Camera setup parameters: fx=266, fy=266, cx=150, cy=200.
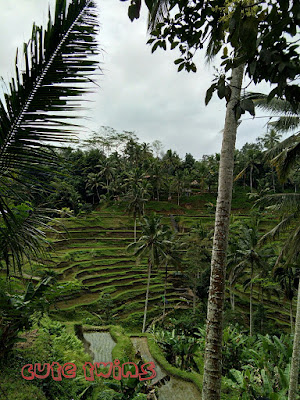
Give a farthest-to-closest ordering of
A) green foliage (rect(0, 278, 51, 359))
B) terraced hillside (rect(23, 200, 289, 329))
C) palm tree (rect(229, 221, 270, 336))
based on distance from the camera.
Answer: terraced hillside (rect(23, 200, 289, 329)), palm tree (rect(229, 221, 270, 336)), green foliage (rect(0, 278, 51, 359))

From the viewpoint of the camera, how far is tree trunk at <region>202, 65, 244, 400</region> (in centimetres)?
275

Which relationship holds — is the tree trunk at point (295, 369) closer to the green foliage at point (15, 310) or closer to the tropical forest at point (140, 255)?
the tropical forest at point (140, 255)

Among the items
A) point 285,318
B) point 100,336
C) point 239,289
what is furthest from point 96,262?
point 285,318

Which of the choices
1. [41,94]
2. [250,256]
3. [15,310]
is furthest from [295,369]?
[250,256]

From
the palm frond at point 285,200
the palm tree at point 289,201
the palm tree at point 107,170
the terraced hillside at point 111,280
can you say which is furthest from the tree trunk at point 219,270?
the palm tree at point 107,170

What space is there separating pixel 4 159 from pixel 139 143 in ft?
160

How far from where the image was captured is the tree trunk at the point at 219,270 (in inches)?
108

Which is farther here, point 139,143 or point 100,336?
point 139,143

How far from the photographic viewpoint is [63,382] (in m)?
4.83

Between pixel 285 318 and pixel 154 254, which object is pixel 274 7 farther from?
pixel 285 318

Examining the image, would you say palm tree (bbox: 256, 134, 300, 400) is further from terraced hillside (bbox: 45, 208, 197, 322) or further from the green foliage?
terraced hillside (bbox: 45, 208, 197, 322)

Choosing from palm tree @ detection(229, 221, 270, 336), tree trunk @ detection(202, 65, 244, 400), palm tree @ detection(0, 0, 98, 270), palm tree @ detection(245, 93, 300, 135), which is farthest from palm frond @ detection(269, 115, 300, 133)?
palm tree @ detection(229, 221, 270, 336)

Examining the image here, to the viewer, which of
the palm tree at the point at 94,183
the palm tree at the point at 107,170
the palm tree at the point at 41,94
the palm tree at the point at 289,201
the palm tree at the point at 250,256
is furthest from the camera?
the palm tree at the point at 107,170

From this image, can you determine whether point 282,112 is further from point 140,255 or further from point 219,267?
point 140,255
